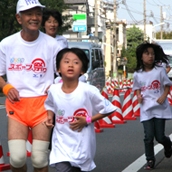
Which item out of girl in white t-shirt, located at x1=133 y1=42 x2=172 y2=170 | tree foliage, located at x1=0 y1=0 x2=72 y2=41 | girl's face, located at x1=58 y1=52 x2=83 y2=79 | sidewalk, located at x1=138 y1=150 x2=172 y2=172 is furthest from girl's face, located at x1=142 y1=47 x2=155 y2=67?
tree foliage, located at x1=0 y1=0 x2=72 y2=41

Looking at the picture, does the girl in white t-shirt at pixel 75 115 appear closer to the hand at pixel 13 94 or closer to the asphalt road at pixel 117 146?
the hand at pixel 13 94

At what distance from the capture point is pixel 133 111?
63.1ft

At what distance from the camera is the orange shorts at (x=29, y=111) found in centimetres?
630

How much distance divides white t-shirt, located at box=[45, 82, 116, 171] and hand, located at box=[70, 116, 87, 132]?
44 millimetres

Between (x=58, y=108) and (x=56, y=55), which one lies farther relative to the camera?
(x=56, y=55)

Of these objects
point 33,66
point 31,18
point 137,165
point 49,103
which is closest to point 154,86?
point 137,165

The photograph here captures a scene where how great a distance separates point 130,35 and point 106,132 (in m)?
102

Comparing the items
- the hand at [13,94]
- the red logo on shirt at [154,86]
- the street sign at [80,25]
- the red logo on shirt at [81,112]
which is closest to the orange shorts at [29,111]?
the hand at [13,94]

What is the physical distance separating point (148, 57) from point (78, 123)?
343cm

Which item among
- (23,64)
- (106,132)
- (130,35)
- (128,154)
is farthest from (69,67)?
(130,35)

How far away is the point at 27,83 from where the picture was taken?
636cm

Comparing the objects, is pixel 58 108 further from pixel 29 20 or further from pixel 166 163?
pixel 166 163

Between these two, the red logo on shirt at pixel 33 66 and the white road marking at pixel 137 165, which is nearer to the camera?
the red logo on shirt at pixel 33 66

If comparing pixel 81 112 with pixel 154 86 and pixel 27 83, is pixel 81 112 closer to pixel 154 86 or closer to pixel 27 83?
pixel 27 83
